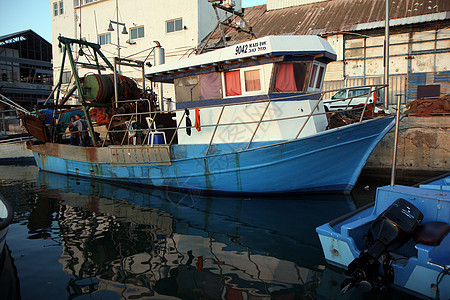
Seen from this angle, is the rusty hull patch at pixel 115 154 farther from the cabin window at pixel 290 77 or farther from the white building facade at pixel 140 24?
the white building facade at pixel 140 24

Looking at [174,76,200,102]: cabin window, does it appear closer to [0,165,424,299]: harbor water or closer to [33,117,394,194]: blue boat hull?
[33,117,394,194]: blue boat hull

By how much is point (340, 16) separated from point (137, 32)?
12910mm

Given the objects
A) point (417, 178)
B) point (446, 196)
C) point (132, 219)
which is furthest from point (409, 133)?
point (132, 219)

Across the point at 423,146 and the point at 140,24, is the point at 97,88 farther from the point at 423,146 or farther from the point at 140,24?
the point at 140,24

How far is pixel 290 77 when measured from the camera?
25.0 feet

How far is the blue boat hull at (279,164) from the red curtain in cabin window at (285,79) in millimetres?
1394

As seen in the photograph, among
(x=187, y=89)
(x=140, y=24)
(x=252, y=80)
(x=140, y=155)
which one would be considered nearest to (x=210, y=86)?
(x=187, y=89)

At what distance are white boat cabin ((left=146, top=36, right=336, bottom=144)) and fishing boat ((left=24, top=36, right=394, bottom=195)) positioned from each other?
0.02 meters

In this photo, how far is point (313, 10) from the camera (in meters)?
19.5

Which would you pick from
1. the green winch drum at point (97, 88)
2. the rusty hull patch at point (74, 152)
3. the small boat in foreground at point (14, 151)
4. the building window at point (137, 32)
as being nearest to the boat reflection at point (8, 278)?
the rusty hull patch at point (74, 152)

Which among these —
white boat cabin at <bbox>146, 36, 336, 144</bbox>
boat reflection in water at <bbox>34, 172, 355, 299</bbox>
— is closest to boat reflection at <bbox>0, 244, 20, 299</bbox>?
boat reflection in water at <bbox>34, 172, 355, 299</bbox>

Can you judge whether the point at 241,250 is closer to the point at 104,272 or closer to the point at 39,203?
the point at 104,272

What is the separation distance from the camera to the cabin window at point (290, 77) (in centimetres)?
760

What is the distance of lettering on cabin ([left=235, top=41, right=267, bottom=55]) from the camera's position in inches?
291
